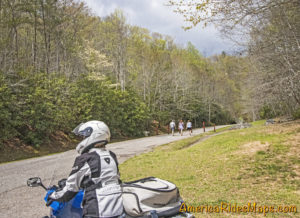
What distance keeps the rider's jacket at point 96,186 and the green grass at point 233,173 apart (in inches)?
114

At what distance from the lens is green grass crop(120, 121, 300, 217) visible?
569cm

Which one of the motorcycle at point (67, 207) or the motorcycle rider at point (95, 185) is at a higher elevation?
the motorcycle rider at point (95, 185)

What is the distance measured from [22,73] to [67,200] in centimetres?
1788

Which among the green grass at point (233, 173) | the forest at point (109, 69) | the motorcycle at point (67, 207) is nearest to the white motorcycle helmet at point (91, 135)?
the motorcycle at point (67, 207)

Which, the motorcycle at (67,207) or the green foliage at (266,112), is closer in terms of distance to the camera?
the motorcycle at (67,207)

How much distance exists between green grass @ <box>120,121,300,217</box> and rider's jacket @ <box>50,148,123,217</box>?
2887 millimetres

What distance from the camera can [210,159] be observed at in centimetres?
993

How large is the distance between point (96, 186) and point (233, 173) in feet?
19.9

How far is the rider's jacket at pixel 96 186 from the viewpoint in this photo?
2.66 metres

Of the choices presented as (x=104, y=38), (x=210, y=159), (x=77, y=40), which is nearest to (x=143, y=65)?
(x=104, y=38)

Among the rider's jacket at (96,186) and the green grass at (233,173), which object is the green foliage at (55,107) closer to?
the green grass at (233,173)

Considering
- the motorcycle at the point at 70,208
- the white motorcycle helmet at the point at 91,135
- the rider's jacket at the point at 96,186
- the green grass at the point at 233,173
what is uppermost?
the white motorcycle helmet at the point at 91,135

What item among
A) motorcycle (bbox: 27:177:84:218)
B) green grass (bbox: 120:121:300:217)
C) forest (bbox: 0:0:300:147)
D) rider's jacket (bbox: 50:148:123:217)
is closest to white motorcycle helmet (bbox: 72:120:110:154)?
rider's jacket (bbox: 50:148:123:217)

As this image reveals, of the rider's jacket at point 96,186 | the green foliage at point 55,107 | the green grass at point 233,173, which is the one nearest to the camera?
the rider's jacket at point 96,186
